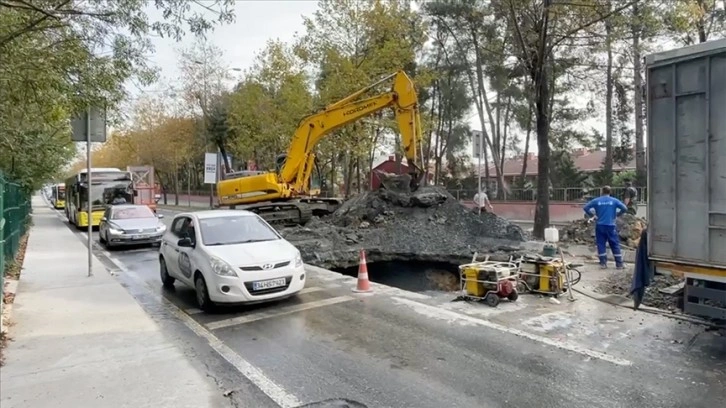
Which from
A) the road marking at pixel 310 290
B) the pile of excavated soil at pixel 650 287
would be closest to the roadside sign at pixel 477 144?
the pile of excavated soil at pixel 650 287

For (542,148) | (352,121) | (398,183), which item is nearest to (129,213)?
(352,121)

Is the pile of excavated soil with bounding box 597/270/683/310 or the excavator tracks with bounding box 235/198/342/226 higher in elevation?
the excavator tracks with bounding box 235/198/342/226

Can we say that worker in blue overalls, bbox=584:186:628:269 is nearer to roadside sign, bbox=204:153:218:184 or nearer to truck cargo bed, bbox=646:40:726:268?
truck cargo bed, bbox=646:40:726:268

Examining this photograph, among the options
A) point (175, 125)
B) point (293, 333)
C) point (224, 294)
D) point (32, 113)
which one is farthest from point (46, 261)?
point (175, 125)

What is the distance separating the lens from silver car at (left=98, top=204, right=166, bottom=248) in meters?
17.4

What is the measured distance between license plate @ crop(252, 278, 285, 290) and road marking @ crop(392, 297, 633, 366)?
1.97m

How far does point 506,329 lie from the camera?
279 inches

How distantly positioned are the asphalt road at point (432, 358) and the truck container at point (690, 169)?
984 millimetres

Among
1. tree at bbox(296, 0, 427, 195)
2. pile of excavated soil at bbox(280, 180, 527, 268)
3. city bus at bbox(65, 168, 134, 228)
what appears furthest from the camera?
tree at bbox(296, 0, 427, 195)

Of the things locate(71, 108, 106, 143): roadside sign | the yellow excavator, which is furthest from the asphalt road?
the yellow excavator

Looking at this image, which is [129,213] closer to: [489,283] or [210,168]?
[210,168]

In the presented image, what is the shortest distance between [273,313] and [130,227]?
11.4 metres

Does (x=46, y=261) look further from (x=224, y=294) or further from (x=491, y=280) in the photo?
(x=491, y=280)

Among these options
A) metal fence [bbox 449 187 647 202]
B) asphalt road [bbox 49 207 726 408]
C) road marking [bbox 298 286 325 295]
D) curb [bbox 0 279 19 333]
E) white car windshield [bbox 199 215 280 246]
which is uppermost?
metal fence [bbox 449 187 647 202]
